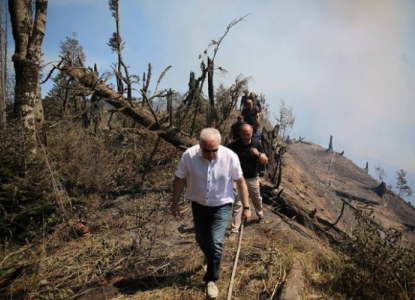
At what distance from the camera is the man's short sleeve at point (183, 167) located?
3.29 metres

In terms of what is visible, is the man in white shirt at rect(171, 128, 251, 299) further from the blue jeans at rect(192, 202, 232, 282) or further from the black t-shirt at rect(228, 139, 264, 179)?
the black t-shirt at rect(228, 139, 264, 179)

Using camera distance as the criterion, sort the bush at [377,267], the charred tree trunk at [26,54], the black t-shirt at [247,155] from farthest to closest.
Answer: the charred tree trunk at [26,54], the black t-shirt at [247,155], the bush at [377,267]

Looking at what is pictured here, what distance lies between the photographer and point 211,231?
3.23 metres

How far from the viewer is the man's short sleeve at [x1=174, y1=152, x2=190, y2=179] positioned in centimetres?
329

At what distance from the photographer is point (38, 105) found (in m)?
6.70

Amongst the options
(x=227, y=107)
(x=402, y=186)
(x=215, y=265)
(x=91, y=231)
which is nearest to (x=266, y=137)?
(x=227, y=107)

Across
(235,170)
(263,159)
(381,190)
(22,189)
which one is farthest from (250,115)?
(381,190)

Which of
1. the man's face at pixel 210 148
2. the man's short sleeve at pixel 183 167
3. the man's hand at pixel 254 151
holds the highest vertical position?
the man's hand at pixel 254 151

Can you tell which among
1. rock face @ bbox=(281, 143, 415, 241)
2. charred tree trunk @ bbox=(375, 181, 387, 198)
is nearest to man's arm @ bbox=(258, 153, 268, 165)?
rock face @ bbox=(281, 143, 415, 241)

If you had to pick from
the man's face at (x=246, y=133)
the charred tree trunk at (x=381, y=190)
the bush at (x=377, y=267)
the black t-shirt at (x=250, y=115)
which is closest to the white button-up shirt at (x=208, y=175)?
the man's face at (x=246, y=133)

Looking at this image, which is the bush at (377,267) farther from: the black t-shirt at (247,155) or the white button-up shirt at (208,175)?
the black t-shirt at (247,155)

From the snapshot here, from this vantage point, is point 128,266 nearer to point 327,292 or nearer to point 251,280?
point 251,280

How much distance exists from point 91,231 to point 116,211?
987 mm

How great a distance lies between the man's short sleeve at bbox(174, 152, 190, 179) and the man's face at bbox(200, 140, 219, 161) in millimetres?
232
